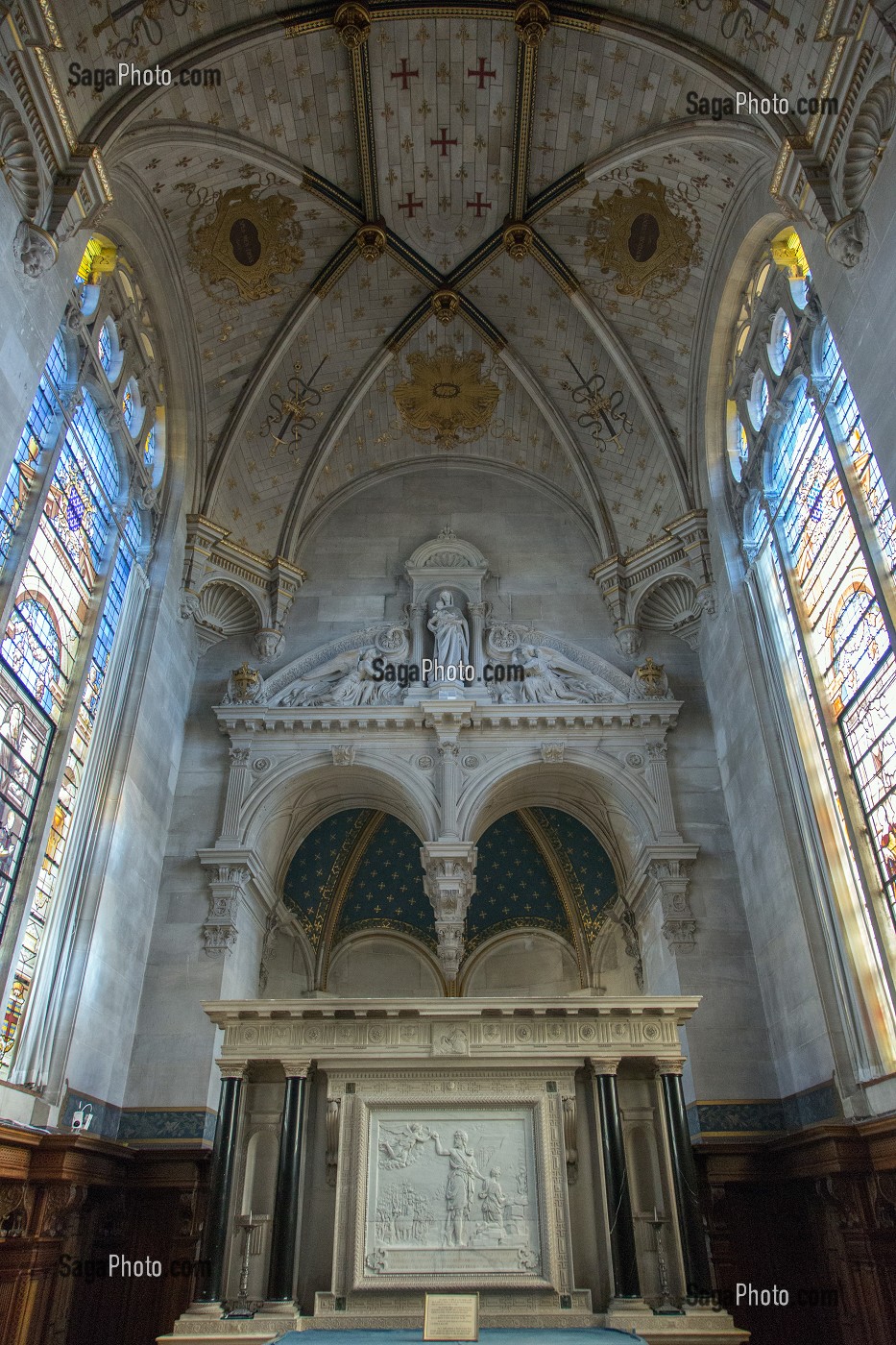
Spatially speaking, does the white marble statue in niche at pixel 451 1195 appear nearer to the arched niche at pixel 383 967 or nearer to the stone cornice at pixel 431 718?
the stone cornice at pixel 431 718

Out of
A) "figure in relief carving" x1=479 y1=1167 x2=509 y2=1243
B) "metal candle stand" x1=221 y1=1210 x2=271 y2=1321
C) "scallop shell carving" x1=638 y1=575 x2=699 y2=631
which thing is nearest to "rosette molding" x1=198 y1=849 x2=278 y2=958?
"metal candle stand" x1=221 y1=1210 x2=271 y2=1321

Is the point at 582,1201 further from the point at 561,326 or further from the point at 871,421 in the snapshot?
the point at 561,326

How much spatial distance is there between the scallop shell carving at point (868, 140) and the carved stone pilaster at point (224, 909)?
11768mm

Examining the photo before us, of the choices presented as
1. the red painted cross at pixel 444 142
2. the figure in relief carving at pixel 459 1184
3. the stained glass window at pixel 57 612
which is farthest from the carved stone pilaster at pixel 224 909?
the red painted cross at pixel 444 142

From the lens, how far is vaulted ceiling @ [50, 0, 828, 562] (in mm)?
12406

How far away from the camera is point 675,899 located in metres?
14.1

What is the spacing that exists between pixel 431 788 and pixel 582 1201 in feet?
22.6

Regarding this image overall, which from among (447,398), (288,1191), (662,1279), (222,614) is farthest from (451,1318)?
(447,398)

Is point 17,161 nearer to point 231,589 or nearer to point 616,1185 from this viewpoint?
point 231,589

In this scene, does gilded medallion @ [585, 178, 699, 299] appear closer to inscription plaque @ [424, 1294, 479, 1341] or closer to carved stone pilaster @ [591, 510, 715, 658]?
carved stone pilaster @ [591, 510, 715, 658]

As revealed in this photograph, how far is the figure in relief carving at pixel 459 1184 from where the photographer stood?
9234 millimetres

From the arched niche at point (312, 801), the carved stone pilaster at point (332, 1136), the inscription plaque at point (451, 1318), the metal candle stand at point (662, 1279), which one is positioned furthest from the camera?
the arched niche at point (312, 801)

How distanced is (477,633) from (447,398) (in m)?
5.04

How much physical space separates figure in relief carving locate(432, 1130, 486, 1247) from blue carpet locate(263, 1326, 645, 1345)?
0.82 meters
